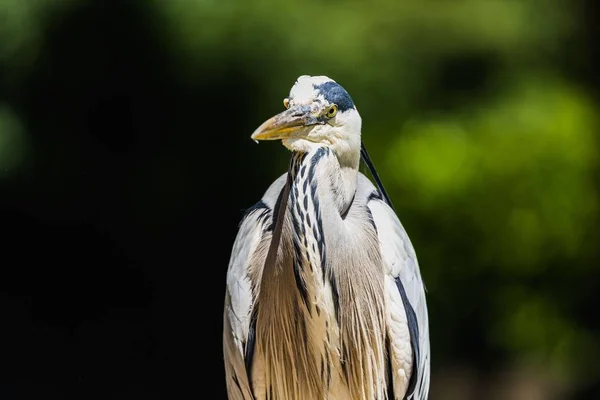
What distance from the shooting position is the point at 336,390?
1.81 meters

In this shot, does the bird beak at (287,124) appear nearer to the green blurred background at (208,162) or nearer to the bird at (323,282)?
the bird at (323,282)

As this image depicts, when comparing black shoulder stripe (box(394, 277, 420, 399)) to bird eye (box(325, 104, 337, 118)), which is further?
black shoulder stripe (box(394, 277, 420, 399))

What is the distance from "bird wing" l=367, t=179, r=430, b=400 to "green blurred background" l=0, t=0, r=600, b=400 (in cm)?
116

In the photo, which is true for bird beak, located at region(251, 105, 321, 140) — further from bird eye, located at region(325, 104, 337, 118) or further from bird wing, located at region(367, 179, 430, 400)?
bird wing, located at region(367, 179, 430, 400)

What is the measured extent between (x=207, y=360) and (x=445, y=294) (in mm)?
905

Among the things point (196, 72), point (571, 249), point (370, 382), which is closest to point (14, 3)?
point (196, 72)

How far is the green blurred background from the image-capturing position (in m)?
3.07

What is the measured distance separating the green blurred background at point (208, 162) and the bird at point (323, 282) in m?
1.18

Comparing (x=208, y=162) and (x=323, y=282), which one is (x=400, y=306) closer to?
(x=323, y=282)

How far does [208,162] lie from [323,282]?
1477 mm

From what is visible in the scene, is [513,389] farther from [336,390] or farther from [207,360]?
[336,390]

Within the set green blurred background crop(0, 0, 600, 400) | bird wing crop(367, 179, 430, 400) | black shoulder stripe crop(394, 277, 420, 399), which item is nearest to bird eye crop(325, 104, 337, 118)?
bird wing crop(367, 179, 430, 400)

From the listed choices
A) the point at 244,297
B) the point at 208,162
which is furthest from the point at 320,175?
the point at 208,162

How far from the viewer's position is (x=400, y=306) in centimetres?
181
